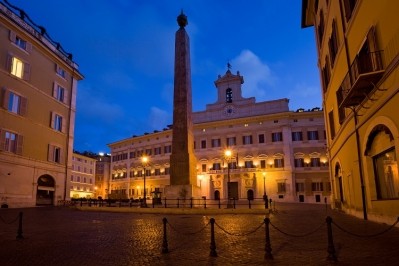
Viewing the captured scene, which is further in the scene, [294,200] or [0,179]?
[294,200]

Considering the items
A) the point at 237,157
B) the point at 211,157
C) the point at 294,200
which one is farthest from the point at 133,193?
the point at 294,200

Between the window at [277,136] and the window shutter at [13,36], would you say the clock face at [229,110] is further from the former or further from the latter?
the window shutter at [13,36]

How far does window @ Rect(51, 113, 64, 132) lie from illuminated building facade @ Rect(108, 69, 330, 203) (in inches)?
681

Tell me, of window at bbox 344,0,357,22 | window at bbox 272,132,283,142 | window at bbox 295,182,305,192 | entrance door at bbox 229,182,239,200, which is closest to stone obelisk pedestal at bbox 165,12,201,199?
window at bbox 344,0,357,22

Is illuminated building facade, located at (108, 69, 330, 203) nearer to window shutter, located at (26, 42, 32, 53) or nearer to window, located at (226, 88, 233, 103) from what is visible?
window, located at (226, 88, 233, 103)

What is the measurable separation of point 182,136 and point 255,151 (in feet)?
95.8

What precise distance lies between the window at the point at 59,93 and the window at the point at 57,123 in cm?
180

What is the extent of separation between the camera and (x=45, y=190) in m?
27.5

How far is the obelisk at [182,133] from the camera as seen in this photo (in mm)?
19719

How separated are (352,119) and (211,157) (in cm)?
3792

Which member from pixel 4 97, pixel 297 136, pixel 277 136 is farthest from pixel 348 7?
pixel 277 136

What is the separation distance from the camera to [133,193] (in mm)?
59688

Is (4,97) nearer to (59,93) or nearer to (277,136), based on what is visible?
(59,93)

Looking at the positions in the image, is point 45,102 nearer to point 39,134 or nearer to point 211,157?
point 39,134
